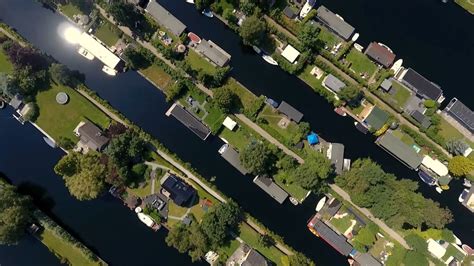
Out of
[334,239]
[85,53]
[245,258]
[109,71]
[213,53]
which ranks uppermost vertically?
[213,53]

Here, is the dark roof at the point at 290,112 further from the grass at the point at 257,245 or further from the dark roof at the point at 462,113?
the dark roof at the point at 462,113

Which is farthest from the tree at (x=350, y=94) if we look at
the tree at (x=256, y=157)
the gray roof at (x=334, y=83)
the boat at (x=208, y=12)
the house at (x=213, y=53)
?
the boat at (x=208, y=12)

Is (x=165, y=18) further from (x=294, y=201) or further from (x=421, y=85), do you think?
(x=421, y=85)

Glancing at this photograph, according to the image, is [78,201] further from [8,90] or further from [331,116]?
[331,116]

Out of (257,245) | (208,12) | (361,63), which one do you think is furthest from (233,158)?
(361,63)

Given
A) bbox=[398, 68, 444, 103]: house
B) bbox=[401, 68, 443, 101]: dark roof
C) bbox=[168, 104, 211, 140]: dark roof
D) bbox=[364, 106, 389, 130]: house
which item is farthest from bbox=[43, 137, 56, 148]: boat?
bbox=[401, 68, 443, 101]: dark roof

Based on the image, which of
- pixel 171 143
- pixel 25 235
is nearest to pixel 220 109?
pixel 171 143

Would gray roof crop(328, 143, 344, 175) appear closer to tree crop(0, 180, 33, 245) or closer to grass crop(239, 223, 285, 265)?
grass crop(239, 223, 285, 265)
